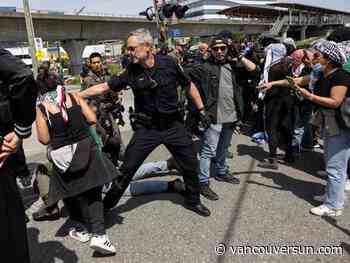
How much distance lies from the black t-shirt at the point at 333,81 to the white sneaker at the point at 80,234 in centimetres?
272

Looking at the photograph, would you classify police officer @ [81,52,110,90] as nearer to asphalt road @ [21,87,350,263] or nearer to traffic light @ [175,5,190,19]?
asphalt road @ [21,87,350,263]

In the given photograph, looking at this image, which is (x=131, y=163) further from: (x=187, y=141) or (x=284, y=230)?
(x=284, y=230)

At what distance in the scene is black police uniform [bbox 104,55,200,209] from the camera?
3.47 meters

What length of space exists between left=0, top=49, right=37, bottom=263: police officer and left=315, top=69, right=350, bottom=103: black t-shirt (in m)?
2.72

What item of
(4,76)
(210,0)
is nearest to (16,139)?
(4,76)

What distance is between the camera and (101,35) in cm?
3919

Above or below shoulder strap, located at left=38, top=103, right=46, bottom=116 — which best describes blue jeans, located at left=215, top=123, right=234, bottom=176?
below

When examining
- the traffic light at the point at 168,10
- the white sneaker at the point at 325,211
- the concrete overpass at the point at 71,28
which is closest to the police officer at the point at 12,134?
the white sneaker at the point at 325,211

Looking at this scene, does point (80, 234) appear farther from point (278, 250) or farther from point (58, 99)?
point (278, 250)

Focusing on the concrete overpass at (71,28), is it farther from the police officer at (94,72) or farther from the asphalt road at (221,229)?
the asphalt road at (221,229)

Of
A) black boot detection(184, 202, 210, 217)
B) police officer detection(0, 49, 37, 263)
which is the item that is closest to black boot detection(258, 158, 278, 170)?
black boot detection(184, 202, 210, 217)

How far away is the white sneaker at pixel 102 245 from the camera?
313cm

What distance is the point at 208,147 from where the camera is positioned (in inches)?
169

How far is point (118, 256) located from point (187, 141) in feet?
4.28
